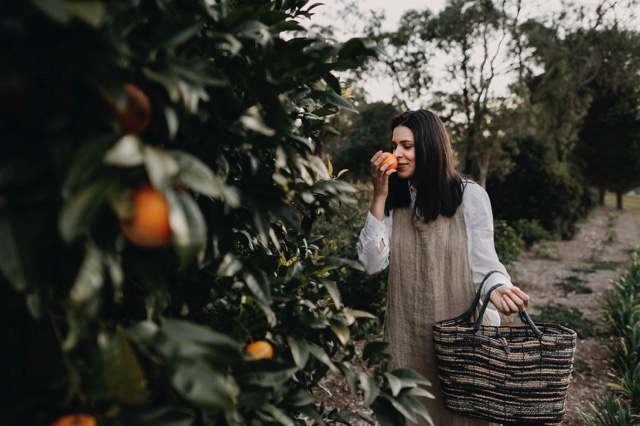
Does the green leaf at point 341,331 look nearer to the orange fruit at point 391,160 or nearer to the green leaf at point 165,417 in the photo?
the green leaf at point 165,417

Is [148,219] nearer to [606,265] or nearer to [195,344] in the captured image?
[195,344]

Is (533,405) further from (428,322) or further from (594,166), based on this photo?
(594,166)

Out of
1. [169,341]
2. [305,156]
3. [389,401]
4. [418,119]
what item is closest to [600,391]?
[418,119]

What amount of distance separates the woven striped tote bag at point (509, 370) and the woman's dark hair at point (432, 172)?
58 cm

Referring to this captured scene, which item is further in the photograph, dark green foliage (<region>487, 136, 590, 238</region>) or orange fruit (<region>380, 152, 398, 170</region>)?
dark green foliage (<region>487, 136, 590, 238</region>)

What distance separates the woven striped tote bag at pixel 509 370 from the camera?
1560mm

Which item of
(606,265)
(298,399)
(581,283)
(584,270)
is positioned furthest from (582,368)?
(606,265)

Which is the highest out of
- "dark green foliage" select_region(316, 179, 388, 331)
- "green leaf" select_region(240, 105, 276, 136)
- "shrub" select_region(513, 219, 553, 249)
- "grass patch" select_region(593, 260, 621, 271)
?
"green leaf" select_region(240, 105, 276, 136)

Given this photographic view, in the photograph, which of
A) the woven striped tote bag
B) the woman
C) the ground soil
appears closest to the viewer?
the woven striped tote bag

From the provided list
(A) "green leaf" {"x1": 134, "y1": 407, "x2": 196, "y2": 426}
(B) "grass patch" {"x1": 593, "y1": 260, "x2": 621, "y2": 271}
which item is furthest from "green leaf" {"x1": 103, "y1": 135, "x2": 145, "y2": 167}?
(B) "grass patch" {"x1": 593, "y1": 260, "x2": 621, "y2": 271}

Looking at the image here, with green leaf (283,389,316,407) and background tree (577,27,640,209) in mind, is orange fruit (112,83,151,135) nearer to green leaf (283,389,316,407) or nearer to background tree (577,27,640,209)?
green leaf (283,389,316,407)

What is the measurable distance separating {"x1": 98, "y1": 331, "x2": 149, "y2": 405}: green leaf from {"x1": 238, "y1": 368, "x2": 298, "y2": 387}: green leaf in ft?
0.83

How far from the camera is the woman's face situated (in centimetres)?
209

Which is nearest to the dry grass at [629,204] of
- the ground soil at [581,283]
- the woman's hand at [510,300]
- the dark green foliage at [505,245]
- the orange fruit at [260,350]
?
the ground soil at [581,283]
